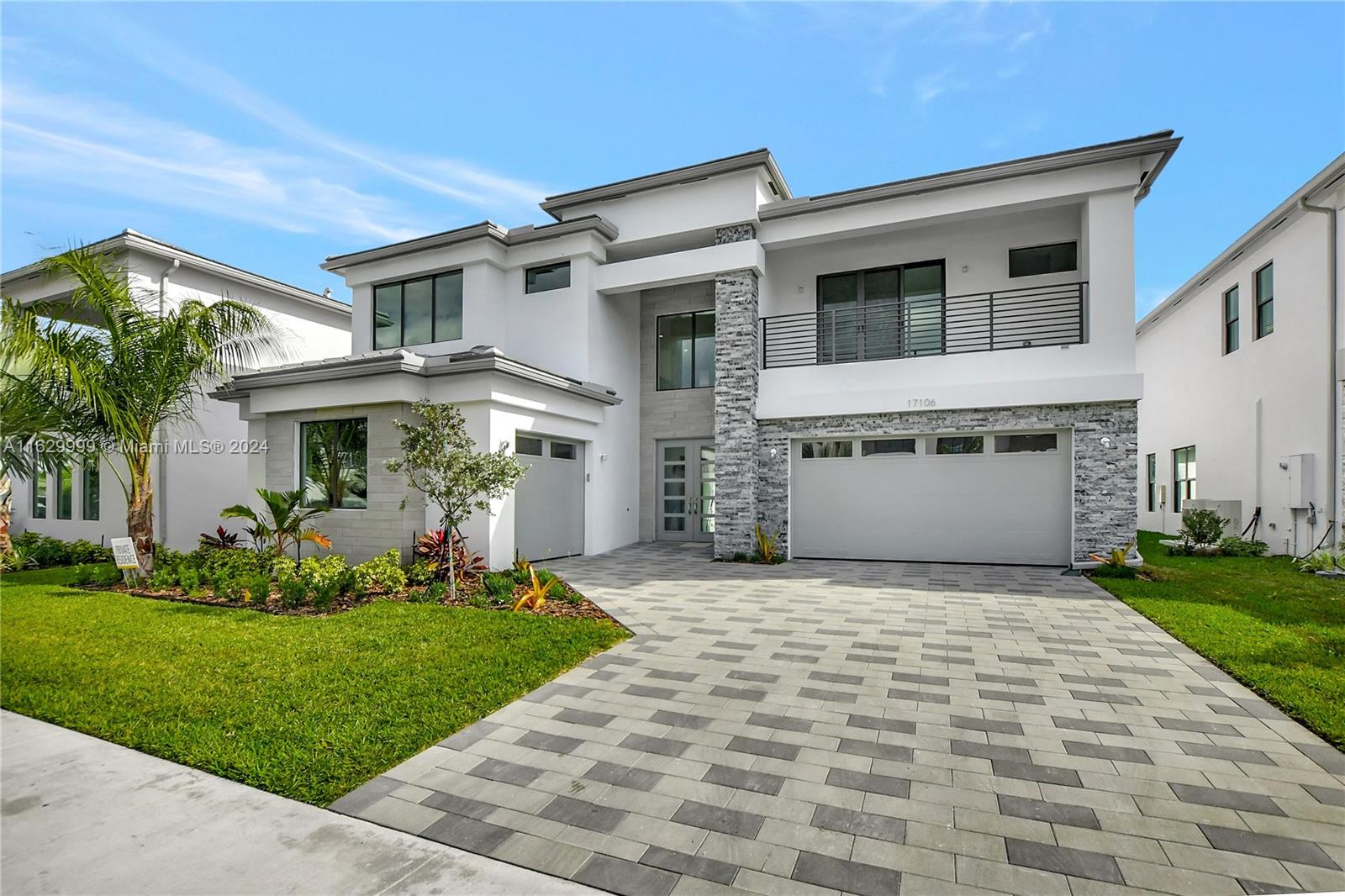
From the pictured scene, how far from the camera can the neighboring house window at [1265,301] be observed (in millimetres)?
14438

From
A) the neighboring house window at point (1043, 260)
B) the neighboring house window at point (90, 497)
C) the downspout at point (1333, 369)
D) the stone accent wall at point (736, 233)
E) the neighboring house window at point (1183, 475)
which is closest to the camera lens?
A: the downspout at point (1333, 369)

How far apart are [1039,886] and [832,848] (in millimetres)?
862

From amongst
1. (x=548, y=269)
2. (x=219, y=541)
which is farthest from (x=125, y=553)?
(x=548, y=269)

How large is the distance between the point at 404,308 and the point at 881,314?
1155 centimetres

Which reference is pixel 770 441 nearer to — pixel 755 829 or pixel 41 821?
pixel 755 829

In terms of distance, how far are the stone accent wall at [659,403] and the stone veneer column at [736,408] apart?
7.09ft

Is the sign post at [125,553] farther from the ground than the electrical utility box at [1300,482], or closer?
closer

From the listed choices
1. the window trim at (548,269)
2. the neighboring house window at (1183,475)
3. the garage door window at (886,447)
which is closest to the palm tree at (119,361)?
the window trim at (548,269)

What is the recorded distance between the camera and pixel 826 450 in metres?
13.9

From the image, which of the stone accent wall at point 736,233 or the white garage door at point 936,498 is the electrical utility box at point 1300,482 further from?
the stone accent wall at point 736,233

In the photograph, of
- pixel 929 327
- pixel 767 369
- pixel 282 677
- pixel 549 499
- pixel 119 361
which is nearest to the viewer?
pixel 282 677

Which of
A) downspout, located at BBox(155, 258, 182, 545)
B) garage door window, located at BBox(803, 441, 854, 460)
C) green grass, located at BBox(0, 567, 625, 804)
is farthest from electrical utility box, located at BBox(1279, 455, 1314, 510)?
downspout, located at BBox(155, 258, 182, 545)

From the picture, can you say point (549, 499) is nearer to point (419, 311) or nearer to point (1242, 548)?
point (419, 311)

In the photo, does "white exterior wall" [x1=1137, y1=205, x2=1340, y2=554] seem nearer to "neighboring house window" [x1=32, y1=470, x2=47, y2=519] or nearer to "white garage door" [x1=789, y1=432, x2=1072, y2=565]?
"white garage door" [x1=789, y1=432, x2=1072, y2=565]
